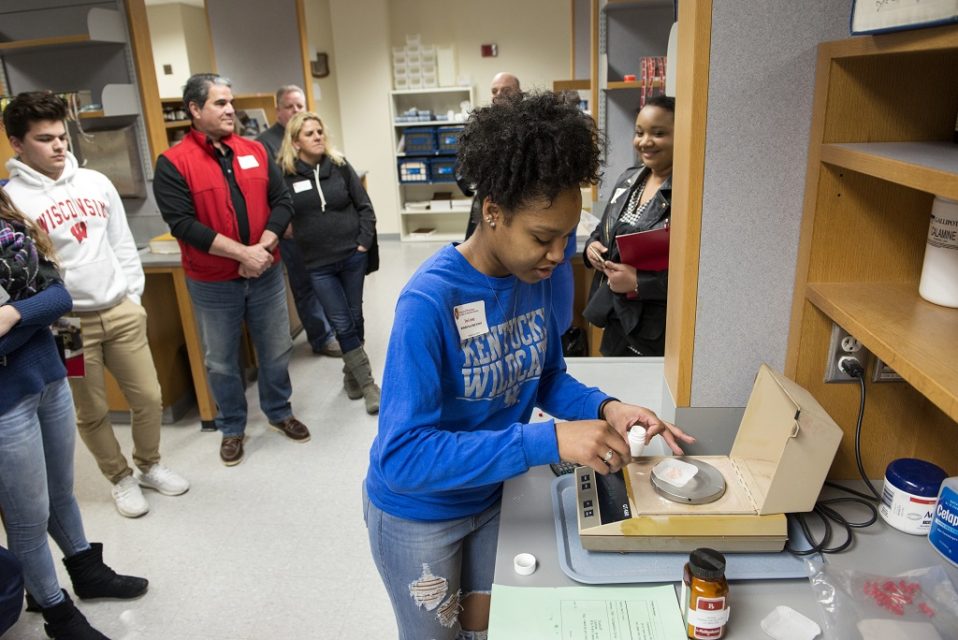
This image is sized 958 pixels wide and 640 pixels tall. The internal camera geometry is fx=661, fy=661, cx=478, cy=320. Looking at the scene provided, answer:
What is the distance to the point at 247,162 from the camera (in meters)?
2.82

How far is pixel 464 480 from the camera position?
1.05 m

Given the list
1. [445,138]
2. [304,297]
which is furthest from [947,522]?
[445,138]

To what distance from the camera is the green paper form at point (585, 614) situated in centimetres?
92

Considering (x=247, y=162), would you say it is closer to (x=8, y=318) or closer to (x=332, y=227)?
(x=332, y=227)

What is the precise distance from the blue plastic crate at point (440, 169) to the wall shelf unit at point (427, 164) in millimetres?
12

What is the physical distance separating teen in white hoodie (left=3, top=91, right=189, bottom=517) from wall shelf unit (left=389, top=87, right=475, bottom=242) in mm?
4736

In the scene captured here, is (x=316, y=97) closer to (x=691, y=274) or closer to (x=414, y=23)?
(x=414, y=23)

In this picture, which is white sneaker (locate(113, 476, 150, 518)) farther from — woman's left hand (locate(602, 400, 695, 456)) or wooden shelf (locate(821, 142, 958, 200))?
wooden shelf (locate(821, 142, 958, 200))

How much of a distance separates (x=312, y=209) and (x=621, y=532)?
9.08 ft

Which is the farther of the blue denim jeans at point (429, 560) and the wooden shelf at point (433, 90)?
the wooden shelf at point (433, 90)

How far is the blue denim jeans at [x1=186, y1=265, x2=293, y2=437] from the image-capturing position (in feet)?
9.34

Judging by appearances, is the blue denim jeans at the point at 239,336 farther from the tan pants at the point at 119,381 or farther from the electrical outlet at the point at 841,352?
the electrical outlet at the point at 841,352

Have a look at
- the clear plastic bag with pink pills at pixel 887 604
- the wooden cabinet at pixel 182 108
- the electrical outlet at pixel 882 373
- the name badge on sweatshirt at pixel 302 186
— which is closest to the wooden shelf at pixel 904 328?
the electrical outlet at pixel 882 373

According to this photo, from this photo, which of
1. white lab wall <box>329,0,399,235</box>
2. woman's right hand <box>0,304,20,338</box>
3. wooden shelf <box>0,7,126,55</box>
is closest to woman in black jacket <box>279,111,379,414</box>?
wooden shelf <box>0,7,126,55</box>
